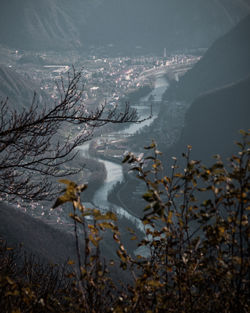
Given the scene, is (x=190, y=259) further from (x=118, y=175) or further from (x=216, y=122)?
(x=216, y=122)

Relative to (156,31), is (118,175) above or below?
below

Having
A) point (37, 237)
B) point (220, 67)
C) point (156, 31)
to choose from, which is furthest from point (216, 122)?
point (156, 31)

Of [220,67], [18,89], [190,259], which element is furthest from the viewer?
[18,89]

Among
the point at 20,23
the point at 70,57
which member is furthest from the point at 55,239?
the point at 20,23

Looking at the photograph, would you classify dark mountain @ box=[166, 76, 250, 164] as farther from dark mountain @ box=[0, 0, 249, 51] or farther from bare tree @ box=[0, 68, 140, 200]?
dark mountain @ box=[0, 0, 249, 51]

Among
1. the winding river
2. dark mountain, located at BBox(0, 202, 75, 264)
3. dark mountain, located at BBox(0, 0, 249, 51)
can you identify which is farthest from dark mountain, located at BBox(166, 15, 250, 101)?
dark mountain, located at BBox(0, 0, 249, 51)
